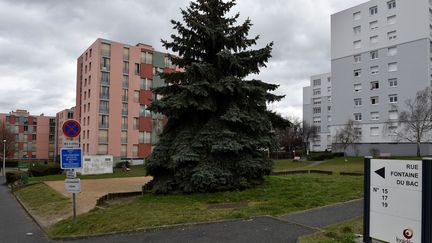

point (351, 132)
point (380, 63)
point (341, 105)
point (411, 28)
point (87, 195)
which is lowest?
point (87, 195)

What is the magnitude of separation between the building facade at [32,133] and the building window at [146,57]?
53666 millimetres

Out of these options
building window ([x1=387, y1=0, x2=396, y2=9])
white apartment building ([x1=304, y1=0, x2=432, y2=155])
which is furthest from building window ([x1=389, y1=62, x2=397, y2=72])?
building window ([x1=387, y1=0, x2=396, y2=9])

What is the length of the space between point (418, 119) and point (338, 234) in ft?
150

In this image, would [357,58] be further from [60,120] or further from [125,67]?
[60,120]

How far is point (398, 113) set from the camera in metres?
53.2

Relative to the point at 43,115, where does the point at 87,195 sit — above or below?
below

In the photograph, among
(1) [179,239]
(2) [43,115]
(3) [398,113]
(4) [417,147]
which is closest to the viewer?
(1) [179,239]

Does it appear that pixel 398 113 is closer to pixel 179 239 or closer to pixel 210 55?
pixel 210 55

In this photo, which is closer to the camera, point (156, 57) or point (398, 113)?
point (398, 113)

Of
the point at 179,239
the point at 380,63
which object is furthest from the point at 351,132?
the point at 179,239

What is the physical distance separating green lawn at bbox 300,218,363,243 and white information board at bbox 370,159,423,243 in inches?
30.5

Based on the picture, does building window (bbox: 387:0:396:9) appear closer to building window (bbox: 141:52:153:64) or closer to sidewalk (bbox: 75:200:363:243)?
building window (bbox: 141:52:153:64)

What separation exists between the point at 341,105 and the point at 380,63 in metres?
9.10

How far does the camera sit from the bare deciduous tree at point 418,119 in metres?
47.2
